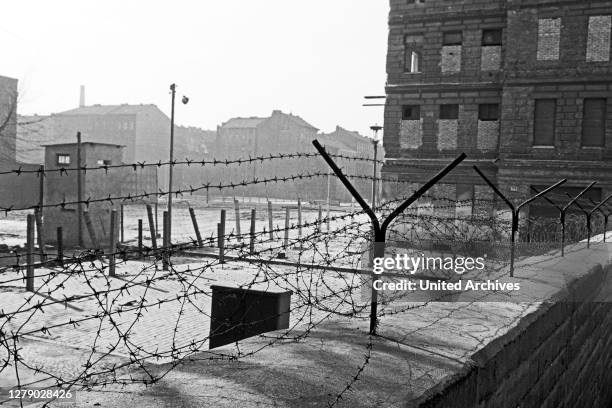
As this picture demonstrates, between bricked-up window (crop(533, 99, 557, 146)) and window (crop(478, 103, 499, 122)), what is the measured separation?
1.65 metres

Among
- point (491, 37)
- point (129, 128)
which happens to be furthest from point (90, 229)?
point (129, 128)

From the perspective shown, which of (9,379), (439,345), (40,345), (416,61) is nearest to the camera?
(439,345)

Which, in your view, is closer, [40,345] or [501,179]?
[40,345]

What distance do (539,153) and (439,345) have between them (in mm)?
21808

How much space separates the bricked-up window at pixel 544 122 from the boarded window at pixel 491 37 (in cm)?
304

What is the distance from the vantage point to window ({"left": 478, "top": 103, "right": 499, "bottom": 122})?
990 inches

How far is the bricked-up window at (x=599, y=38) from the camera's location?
894 inches

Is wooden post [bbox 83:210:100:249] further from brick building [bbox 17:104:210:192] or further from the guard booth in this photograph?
brick building [bbox 17:104:210:192]

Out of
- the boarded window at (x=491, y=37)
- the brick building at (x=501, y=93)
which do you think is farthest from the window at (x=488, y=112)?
the boarded window at (x=491, y=37)

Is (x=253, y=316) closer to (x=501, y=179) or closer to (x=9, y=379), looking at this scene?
(x=9, y=379)

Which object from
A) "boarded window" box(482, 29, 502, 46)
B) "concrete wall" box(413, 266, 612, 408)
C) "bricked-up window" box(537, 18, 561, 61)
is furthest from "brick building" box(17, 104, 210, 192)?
"concrete wall" box(413, 266, 612, 408)

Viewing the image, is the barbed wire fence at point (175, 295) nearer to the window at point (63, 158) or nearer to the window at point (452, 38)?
the window at point (63, 158)

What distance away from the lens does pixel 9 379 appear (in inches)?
282

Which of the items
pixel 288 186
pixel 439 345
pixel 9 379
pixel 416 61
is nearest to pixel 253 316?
pixel 439 345
